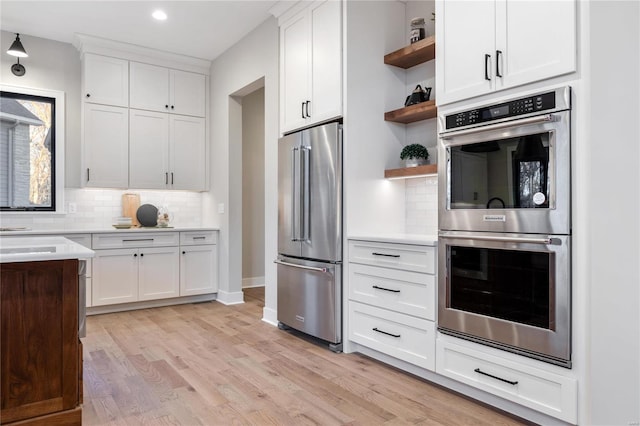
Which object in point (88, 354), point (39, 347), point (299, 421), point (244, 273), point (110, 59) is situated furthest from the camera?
point (244, 273)

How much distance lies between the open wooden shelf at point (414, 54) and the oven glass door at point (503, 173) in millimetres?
938

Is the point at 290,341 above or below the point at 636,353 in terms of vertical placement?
below

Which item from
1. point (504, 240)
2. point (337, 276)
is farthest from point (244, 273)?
point (504, 240)

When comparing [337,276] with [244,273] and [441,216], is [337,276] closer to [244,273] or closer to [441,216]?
[441,216]

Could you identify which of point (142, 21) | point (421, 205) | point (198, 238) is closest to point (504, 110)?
point (421, 205)

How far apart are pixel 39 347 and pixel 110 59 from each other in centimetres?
372

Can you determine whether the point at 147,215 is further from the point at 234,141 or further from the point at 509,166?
the point at 509,166

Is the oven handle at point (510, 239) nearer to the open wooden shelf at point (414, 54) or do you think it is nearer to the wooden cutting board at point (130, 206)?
the open wooden shelf at point (414, 54)

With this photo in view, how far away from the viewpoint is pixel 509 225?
7.23 feet

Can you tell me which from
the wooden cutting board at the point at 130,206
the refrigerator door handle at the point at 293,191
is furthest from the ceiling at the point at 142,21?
the wooden cutting board at the point at 130,206

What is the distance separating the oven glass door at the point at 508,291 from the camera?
6.57ft

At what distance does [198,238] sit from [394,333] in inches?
117

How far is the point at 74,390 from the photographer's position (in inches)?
83.0

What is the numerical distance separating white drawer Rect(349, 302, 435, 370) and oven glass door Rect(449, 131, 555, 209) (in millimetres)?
782
